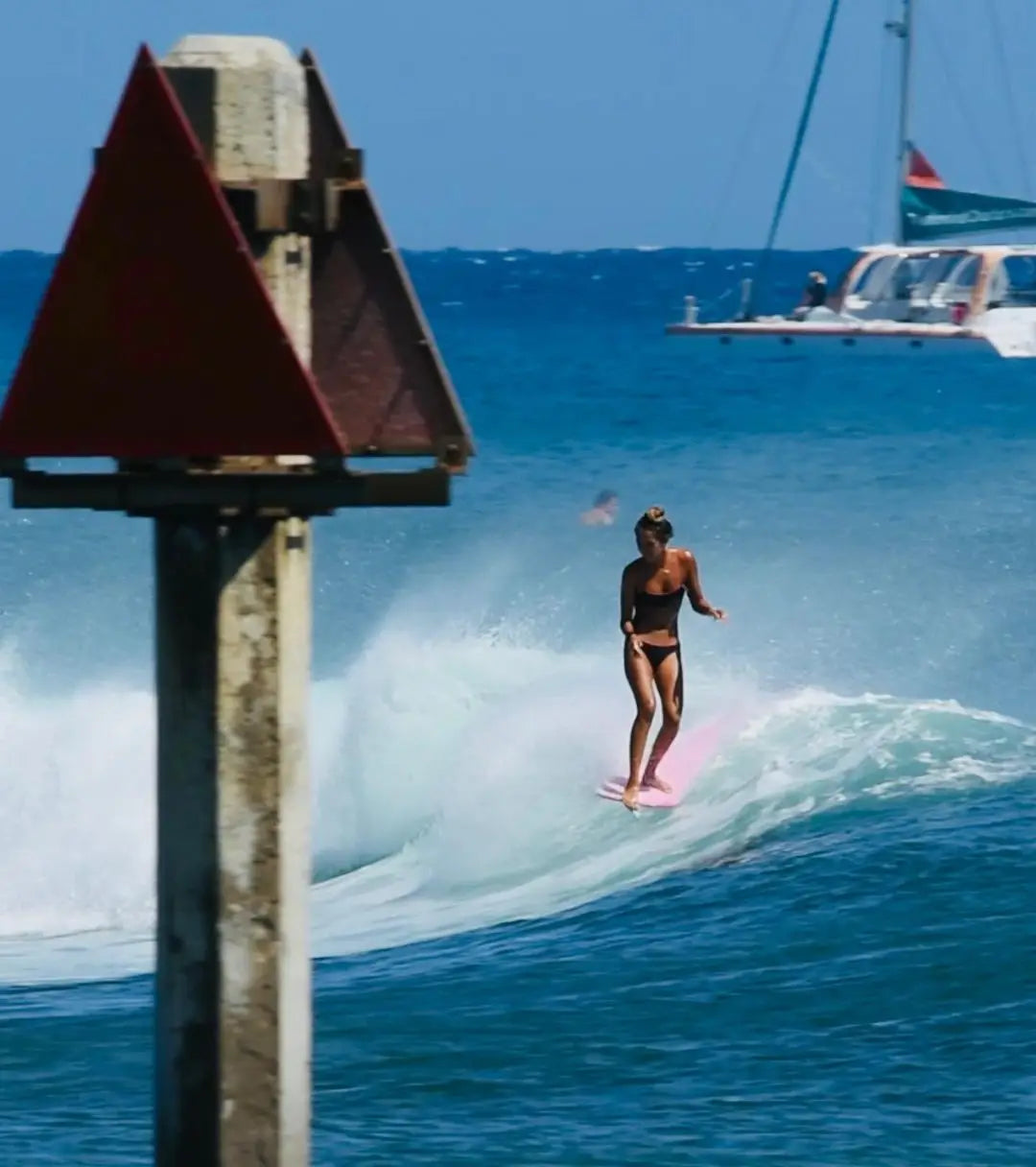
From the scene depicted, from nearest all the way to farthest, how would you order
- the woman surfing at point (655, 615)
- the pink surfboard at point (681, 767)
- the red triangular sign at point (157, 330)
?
the red triangular sign at point (157, 330)
the woman surfing at point (655, 615)
the pink surfboard at point (681, 767)

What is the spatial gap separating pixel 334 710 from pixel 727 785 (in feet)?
13.2

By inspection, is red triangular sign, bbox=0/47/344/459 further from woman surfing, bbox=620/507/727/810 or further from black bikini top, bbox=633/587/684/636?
black bikini top, bbox=633/587/684/636

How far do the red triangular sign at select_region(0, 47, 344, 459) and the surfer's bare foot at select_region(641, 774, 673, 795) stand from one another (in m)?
8.80

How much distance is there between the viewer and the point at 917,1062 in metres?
8.32

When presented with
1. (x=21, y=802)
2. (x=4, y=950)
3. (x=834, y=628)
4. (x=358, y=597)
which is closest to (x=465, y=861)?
(x=4, y=950)

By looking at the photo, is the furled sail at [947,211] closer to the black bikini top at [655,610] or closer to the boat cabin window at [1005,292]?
the boat cabin window at [1005,292]

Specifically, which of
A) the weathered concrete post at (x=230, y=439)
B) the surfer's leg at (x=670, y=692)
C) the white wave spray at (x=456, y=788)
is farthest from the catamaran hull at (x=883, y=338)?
the weathered concrete post at (x=230, y=439)

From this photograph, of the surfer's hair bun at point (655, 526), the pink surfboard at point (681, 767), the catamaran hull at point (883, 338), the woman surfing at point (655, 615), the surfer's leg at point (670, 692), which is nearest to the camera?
the surfer's hair bun at point (655, 526)

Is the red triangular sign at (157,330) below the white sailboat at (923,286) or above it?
above

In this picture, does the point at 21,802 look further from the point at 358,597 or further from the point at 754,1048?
the point at 358,597

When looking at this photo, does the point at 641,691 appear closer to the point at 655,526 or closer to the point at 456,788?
the point at 655,526

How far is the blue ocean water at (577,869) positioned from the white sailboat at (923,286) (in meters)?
20.5

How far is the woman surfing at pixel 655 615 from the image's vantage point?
39.7 ft

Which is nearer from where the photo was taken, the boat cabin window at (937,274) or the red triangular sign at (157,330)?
the red triangular sign at (157,330)
